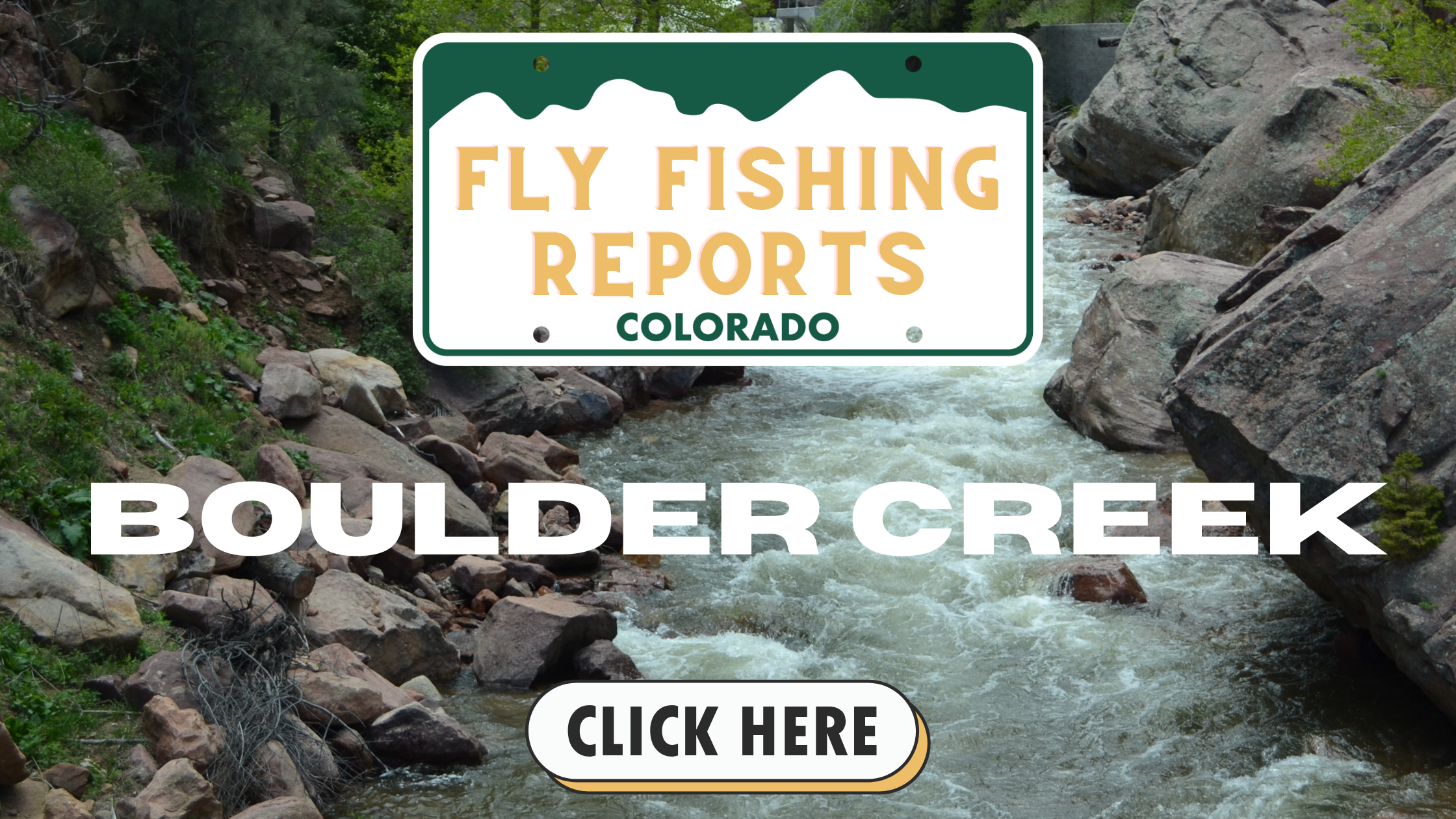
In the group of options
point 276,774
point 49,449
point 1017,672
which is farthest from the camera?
point 1017,672

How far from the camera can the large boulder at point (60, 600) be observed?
7.67 metres

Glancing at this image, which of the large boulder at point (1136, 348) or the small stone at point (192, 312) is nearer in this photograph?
the small stone at point (192, 312)

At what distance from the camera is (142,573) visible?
28.6 feet

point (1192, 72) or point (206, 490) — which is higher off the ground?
point (1192, 72)

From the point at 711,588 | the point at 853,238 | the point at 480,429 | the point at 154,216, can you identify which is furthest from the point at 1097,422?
the point at 853,238

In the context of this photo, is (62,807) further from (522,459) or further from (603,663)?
(522,459)

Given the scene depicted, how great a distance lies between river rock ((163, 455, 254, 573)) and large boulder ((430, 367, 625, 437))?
562cm

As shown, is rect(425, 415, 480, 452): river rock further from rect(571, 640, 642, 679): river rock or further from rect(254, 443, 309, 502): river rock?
rect(571, 640, 642, 679): river rock

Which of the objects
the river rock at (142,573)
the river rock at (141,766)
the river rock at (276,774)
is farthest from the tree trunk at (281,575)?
the river rock at (141,766)

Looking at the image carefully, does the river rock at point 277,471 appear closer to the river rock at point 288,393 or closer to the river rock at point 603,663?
the river rock at point 288,393

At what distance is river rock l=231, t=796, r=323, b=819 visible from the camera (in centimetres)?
695

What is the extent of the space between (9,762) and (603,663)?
4.53m

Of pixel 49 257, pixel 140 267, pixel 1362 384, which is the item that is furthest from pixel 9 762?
pixel 1362 384

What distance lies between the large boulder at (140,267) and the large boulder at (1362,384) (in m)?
9.67
